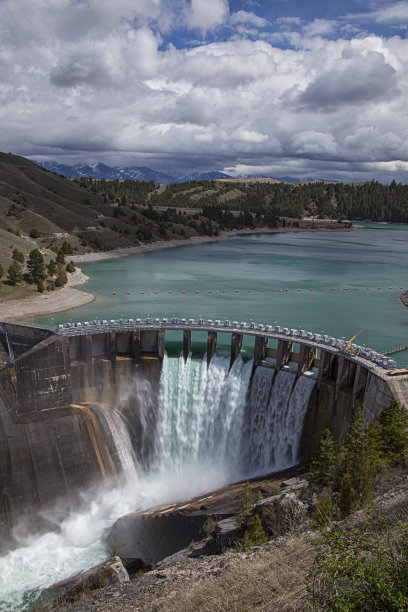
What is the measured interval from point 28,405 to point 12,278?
5614 centimetres

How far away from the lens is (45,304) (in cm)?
8206

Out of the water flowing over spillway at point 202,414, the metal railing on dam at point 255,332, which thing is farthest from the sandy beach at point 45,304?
the water flowing over spillway at point 202,414

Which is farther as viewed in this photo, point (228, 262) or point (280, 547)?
point (228, 262)

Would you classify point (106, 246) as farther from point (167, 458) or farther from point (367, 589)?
point (367, 589)

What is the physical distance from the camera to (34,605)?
2680cm

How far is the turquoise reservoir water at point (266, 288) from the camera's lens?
231 ft

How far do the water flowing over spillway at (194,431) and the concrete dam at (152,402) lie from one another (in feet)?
0.29

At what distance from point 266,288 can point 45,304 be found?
1588 inches

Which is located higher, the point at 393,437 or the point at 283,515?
the point at 393,437

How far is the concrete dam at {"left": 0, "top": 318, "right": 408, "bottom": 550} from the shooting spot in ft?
111

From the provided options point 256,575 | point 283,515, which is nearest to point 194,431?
point 283,515

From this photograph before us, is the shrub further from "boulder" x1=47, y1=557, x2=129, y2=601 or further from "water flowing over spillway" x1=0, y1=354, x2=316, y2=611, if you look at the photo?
"water flowing over spillway" x1=0, y1=354, x2=316, y2=611

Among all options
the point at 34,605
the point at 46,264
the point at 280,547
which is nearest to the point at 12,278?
the point at 46,264

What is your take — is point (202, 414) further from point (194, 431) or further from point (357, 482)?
point (357, 482)
